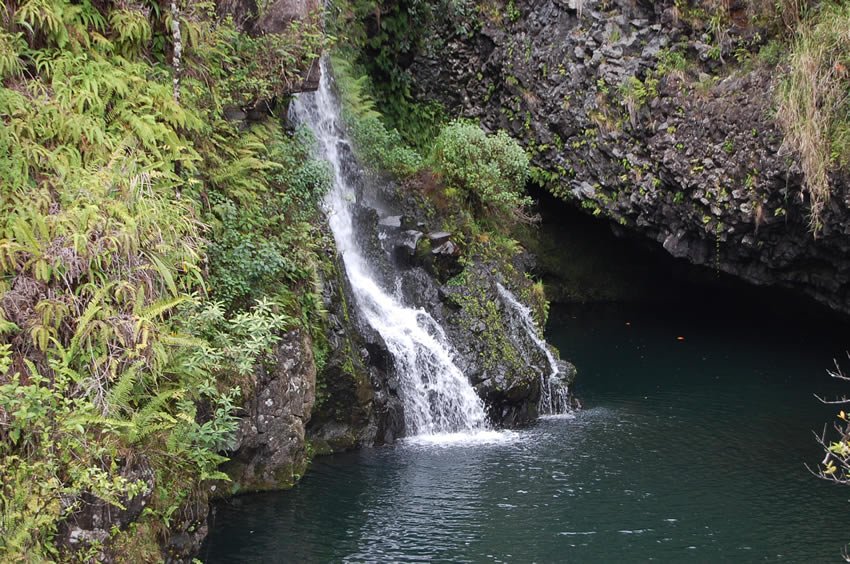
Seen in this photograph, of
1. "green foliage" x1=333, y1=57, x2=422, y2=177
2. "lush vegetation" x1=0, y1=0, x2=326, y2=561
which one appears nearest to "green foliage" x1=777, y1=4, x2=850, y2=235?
"green foliage" x1=333, y1=57, x2=422, y2=177

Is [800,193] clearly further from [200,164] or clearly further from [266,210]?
[200,164]

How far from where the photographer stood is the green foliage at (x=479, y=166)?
18438mm

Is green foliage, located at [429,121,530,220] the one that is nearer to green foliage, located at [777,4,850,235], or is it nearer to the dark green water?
the dark green water

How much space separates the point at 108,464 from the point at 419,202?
11.3 meters

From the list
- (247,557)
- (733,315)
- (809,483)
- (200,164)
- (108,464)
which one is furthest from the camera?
(733,315)

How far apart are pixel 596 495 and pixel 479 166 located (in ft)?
27.7

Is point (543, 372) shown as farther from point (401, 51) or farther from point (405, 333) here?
point (401, 51)

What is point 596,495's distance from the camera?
480 inches

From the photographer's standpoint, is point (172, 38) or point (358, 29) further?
point (358, 29)

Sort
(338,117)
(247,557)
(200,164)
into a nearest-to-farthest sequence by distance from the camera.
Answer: (247,557)
(200,164)
(338,117)

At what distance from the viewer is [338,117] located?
17.7 m

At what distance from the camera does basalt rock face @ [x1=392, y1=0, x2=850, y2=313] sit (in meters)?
17.5

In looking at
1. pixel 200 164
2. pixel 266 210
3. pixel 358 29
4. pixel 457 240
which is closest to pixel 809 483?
pixel 457 240

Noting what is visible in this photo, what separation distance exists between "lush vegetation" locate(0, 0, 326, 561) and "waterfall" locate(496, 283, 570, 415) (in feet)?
18.1
